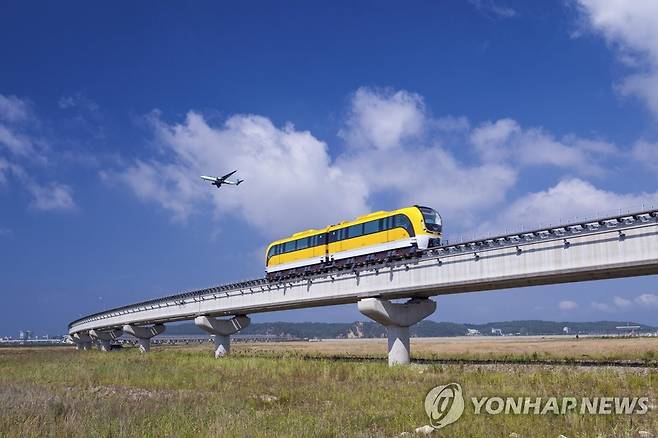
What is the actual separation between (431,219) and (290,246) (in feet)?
60.7

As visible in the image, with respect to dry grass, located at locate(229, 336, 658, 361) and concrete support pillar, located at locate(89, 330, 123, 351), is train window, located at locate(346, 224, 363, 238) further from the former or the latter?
concrete support pillar, located at locate(89, 330, 123, 351)

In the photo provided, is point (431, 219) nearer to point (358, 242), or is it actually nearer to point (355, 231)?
point (358, 242)

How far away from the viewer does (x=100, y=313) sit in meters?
108

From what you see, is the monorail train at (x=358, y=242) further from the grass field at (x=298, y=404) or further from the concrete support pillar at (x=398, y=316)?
the grass field at (x=298, y=404)

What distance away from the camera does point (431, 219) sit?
3934 cm

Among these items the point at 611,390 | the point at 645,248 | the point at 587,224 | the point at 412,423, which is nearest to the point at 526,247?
the point at 587,224

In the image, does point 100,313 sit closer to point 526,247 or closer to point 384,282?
point 384,282

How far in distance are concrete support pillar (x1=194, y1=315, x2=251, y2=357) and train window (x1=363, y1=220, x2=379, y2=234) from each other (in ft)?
91.5

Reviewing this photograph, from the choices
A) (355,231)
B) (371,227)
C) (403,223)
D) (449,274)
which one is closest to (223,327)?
(355,231)

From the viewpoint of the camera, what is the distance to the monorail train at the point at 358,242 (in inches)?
1528

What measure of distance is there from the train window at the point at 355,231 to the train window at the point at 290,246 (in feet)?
30.1

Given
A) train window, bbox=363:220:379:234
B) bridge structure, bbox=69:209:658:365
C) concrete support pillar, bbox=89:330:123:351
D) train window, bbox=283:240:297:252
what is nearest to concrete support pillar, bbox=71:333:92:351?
concrete support pillar, bbox=89:330:123:351

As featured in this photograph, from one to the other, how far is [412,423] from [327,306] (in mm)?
36921

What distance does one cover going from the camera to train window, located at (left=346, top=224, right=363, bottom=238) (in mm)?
44062
